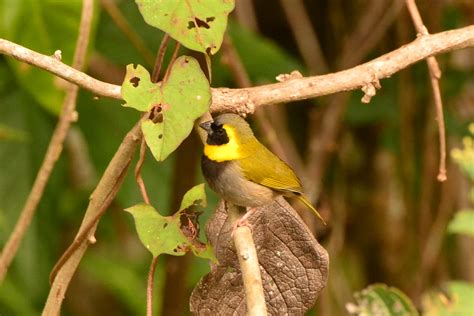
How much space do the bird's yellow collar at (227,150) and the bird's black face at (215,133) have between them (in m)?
0.02

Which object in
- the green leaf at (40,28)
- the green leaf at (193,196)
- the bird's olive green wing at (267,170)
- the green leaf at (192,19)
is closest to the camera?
the green leaf at (192,19)

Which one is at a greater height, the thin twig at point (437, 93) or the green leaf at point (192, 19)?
the thin twig at point (437, 93)

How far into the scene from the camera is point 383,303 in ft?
5.23

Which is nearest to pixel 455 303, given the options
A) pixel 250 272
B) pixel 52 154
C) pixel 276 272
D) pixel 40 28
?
pixel 250 272

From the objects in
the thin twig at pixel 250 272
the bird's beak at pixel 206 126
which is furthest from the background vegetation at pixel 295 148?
the thin twig at pixel 250 272

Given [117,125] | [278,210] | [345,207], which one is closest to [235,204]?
[278,210]

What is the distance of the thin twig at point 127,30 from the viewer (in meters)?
2.49

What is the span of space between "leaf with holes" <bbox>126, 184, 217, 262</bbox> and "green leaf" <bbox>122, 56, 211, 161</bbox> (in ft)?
0.47

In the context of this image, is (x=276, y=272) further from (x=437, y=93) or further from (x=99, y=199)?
(x=437, y=93)

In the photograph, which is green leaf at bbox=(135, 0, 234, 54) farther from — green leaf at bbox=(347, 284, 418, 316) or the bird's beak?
green leaf at bbox=(347, 284, 418, 316)

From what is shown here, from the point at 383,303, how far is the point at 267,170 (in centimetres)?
42

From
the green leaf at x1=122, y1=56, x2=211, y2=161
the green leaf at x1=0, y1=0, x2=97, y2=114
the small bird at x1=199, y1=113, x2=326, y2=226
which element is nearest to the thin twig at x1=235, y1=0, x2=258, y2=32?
the green leaf at x1=0, y1=0, x2=97, y2=114

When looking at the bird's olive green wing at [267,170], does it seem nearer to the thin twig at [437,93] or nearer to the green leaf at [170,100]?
the thin twig at [437,93]

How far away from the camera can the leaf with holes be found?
141cm
